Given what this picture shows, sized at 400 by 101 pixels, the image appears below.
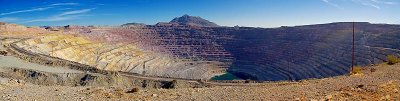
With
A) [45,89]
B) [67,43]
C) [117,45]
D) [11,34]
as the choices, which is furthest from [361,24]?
[45,89]

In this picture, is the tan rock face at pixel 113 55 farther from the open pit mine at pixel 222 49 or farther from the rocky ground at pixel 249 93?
the rocky ground at pixel 249 93

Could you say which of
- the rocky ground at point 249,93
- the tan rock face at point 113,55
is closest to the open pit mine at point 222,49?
the tan rock face at point 113,55

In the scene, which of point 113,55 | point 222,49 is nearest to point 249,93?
point 113,55

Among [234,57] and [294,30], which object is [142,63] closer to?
[234,57]

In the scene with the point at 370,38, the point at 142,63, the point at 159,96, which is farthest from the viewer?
the point at 142,63

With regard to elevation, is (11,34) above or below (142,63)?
above

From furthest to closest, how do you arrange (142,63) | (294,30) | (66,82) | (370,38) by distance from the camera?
1. (294,30)
2. (142,63)
3. (370,38)
4. (66,82)

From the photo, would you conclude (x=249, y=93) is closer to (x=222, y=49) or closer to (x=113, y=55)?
(x=113, y=55)

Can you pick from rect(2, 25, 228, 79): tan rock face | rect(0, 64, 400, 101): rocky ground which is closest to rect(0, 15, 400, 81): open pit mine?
rect(2, 25, 228, 79): tan rock face

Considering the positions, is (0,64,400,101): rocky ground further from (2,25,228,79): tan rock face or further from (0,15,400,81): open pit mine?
(2,25,228,79): tan rock face
